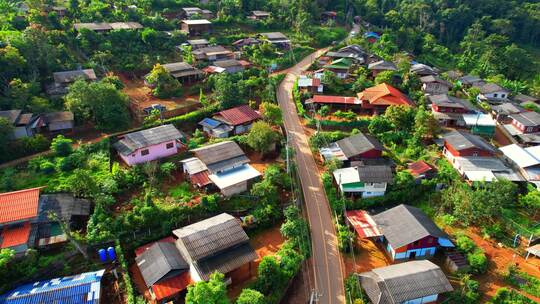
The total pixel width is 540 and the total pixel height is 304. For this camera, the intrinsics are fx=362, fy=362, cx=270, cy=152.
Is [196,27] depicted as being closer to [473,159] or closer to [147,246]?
[147,246]

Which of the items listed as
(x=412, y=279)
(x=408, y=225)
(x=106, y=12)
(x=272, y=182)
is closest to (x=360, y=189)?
(x=408, y=225)

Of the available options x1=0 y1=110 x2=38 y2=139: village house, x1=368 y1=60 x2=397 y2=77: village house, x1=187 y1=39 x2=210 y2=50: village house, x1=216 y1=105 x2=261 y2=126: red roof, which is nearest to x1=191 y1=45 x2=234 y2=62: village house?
x1=187 y1=39 x2=210 y2=50: village house

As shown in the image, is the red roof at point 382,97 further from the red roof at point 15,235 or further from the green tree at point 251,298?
the red roof at point 15,235

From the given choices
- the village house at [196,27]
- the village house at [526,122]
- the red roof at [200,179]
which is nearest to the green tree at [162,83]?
the red roof at [200,179]

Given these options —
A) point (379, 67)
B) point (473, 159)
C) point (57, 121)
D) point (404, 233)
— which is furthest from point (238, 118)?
point (379, 67)

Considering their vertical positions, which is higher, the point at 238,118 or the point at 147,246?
the point at 238,118

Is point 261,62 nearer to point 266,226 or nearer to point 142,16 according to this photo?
point 142,16

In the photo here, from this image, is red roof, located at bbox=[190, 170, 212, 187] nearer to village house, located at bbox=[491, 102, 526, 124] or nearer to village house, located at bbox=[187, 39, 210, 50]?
village house, located at bbox=[187, 39, 210, 50]
